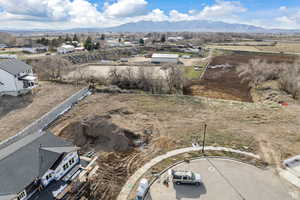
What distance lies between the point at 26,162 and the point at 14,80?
2312 centimetres

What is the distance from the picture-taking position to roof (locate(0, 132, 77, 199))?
1201 cm

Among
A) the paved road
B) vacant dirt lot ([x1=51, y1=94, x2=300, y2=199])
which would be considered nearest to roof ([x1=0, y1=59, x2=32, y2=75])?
vacant dirt lot ([x1=51, y1=94, x2=300, y2=199])

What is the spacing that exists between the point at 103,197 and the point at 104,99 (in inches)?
737

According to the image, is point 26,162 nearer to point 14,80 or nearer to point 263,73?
point 14,80

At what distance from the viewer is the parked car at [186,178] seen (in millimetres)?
13930

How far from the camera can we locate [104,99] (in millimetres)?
30312

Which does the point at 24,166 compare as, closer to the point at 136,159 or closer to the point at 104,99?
the point at 136,159

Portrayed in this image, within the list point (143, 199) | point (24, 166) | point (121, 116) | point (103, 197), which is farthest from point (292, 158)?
point (24, 166)

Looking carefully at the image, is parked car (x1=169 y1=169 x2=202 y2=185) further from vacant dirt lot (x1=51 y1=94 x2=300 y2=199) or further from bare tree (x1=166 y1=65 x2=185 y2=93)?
bare tree (x1=166 y1=65 x2=185 y2=93)

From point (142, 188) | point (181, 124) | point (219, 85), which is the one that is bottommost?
point (142, 188)

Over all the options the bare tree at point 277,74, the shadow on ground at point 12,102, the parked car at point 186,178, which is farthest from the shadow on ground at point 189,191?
the bare tree at point 277,74

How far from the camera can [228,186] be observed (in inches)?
547

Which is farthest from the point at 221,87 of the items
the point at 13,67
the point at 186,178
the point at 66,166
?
the point at 13,67

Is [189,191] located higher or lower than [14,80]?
lower
